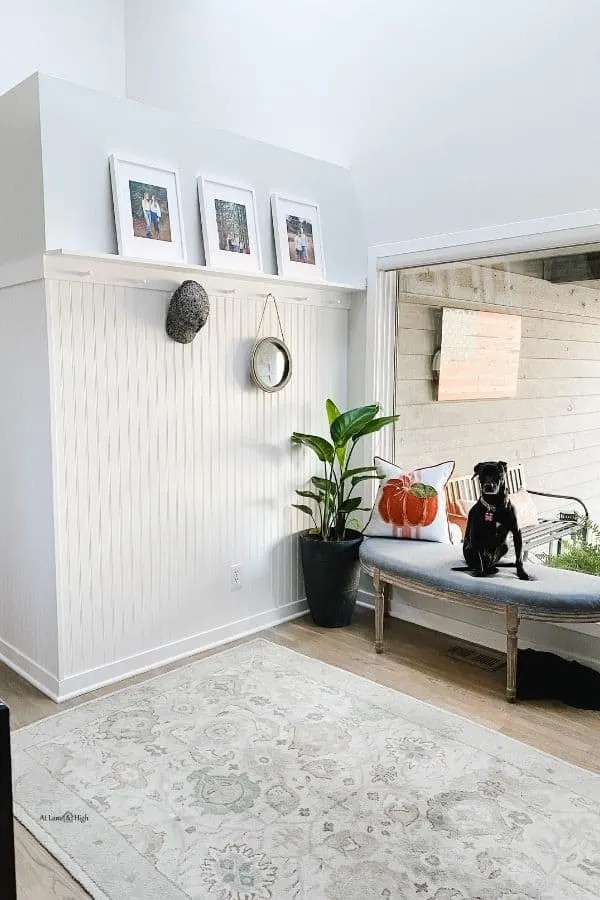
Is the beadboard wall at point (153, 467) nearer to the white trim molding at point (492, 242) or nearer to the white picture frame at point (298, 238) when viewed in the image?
the white picture frame at point (298, 238)

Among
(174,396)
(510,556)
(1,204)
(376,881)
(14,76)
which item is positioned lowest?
(376,881)

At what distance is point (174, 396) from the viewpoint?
326cm

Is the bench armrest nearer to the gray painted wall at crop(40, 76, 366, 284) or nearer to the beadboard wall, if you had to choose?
the beadboard wall

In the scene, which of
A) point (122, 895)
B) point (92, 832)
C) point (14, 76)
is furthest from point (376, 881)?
point (14, 76)

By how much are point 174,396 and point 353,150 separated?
1634 mm

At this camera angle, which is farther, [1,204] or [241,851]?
[1,204]

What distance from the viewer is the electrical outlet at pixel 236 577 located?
359 cm

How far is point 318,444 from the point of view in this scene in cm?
367

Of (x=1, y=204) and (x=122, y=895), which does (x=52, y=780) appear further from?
(x=1, y=204)

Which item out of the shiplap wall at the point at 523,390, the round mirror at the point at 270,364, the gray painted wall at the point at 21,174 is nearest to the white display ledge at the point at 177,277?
the gray painted wall at the point at 21,174

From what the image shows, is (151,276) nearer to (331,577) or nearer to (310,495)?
(310,495)

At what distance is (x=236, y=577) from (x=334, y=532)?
1.81 ft

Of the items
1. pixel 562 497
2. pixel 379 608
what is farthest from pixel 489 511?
pixel 379 608

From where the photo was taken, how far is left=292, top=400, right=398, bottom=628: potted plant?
3629mm
